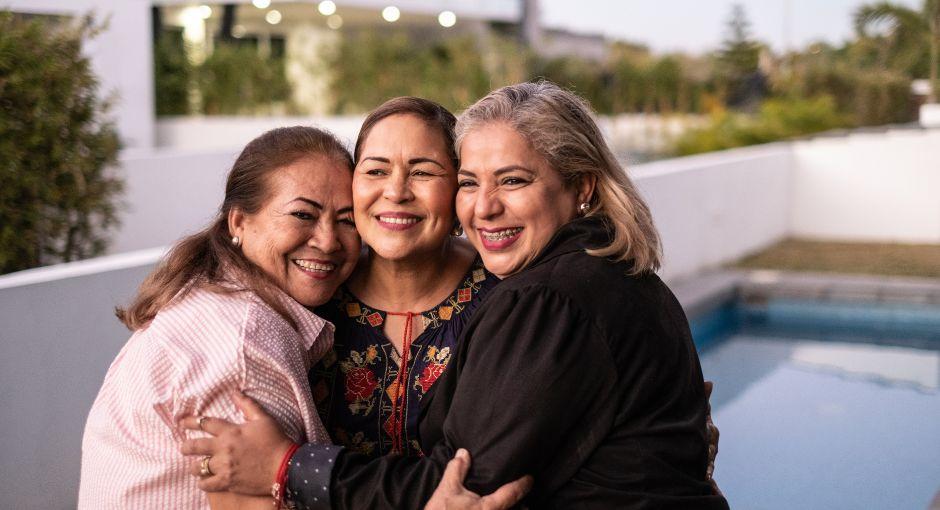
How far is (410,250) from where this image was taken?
2703mm

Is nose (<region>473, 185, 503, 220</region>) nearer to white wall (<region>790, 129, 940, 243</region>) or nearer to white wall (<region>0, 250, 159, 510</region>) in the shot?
white wall (<region>0, 250, 159, 510</region>)

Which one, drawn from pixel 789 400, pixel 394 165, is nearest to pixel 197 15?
pixel 789 400

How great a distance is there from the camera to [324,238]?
2.61 metres

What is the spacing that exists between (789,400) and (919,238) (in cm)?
699

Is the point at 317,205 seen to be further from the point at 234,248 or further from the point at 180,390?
the point at 180,390

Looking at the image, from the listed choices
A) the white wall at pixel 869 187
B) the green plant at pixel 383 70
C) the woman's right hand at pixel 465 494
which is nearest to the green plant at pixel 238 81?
the green plant at pixel 383 70

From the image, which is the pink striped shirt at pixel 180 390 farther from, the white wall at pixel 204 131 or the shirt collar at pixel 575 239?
the white wall at pixel 204 131

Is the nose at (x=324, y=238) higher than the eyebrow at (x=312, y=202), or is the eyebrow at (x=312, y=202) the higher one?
the eyebrow at (x=312, y=202)

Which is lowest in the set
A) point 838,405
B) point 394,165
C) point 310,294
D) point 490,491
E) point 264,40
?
point 838,405

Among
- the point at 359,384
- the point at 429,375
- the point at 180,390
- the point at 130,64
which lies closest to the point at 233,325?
the point at 180,390

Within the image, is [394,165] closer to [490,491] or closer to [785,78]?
[490,491]

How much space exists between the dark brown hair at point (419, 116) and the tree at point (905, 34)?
2006 cm

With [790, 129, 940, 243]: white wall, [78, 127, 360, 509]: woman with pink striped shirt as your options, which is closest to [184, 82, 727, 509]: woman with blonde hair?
[78, 127, 360, 509]: woman with pink striped shirt

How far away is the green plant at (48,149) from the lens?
193 inches
